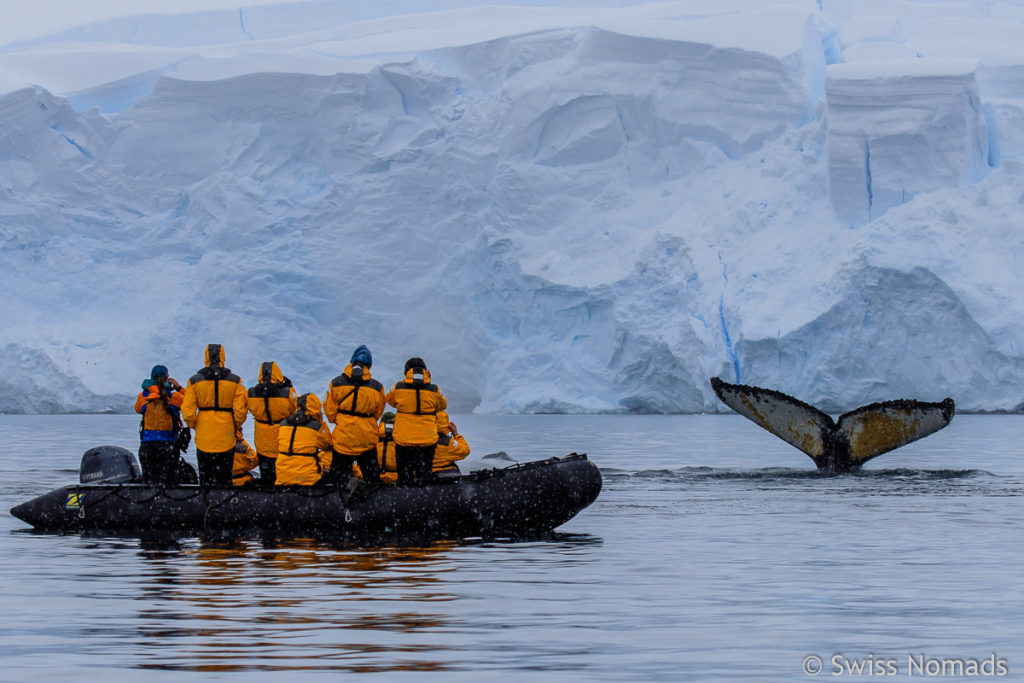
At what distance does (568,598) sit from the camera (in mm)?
7680

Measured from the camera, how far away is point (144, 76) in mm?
41875

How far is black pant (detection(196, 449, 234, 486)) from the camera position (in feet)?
36.4

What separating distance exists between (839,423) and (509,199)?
21.6m

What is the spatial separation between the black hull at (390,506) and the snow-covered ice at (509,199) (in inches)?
927

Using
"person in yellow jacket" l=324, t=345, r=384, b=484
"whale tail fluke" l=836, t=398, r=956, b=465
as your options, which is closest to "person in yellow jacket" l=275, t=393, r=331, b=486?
"person in yellow jacket" l=324, t=345, r=384, b=484

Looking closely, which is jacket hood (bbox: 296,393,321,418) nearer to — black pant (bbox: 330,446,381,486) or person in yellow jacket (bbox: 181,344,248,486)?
black pant (bbox: 330,446,381,486)

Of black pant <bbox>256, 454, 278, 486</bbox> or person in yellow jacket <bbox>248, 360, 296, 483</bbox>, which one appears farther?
black pant <bbox>256, 454, 278, 486</bbox>

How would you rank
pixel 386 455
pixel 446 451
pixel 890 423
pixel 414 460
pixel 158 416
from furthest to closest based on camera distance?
pixel 890 423
pixel 446 451
pixel 158 416
pixel 386 455
pixel 414 460

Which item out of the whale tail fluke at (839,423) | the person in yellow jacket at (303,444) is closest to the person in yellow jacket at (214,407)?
the person in yellow jacket at (303,444)

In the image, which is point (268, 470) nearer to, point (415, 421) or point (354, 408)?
point (354, 408)

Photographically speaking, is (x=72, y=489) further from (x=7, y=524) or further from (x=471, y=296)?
(x=471, y=296)

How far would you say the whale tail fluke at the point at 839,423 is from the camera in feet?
56.7

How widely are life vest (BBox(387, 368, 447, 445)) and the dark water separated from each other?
1.05 metres

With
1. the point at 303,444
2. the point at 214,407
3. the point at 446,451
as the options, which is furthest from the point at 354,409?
the point at 446,451
